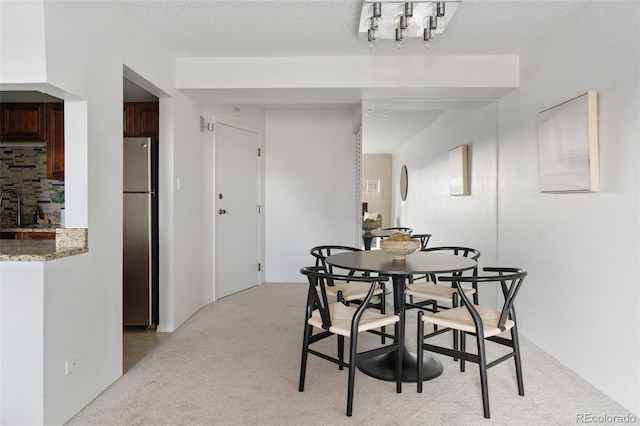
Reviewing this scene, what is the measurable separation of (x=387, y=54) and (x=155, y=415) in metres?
3.13

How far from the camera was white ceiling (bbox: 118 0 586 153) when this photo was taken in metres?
2.69

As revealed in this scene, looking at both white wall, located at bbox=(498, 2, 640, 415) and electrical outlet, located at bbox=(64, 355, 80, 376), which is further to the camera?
white wall, located at bbox=(498, 2, 640, 415)

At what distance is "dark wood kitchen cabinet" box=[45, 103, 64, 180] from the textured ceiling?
1.44 m

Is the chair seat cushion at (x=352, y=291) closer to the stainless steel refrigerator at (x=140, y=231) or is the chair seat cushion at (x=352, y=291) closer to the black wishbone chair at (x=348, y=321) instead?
the black wishbone chair at (x=348, y=321)

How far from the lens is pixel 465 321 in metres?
2.27

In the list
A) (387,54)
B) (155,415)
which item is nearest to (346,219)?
(387,54)

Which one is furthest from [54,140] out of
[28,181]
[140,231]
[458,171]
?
[458,171]

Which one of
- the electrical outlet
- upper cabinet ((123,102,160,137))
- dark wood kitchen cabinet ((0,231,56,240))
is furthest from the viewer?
upper cabinet ((123,102,160,137))

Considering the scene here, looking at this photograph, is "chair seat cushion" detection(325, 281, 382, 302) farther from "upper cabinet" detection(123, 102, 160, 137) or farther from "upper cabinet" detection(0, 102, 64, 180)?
"upper cabinet" detection(0, 102, 64, 180)

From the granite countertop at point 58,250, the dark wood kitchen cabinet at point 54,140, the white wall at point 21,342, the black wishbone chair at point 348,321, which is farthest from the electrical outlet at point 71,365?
the dark wood kitchen cabinet at point 54,140

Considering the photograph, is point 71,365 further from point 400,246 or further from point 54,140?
point 54,140

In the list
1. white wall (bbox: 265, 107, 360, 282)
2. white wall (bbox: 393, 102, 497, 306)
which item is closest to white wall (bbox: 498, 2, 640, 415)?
white wall (bbox: 393, 102, 497, 306)

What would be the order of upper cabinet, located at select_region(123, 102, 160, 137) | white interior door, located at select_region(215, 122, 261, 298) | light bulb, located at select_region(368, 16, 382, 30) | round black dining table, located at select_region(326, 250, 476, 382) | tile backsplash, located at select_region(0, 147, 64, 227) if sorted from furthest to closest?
1. white interior door, located at select_region(215, 122, 261, 298)
2. tile backsplash, located at select_region(0, 147, 64, 227)
3. upper cabinet, located at select_region(123, 102, 160, 137)
4. light bulb, located at select_region(368, 16, 382, 30)
5. round black dining table, located at select_region(326, 250, 476, 382)

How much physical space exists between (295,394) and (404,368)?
0.76 m
